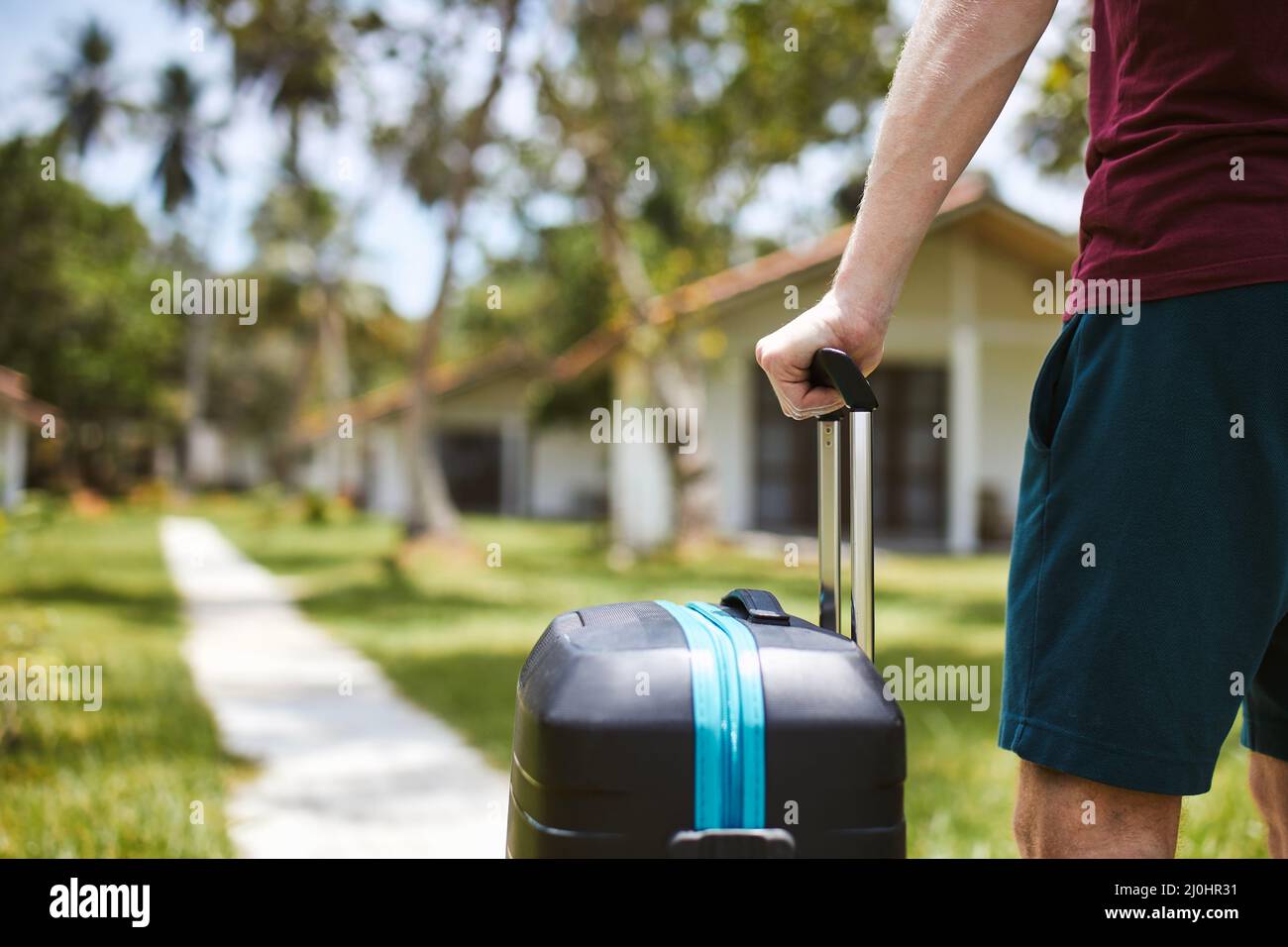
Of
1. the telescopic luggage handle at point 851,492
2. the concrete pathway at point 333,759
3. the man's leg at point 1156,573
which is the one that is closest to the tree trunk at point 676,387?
the concrete pathway at point 333,759

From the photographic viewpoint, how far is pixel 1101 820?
1220mm

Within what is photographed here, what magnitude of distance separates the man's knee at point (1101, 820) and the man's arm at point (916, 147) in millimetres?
564

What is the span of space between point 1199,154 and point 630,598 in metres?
8.28

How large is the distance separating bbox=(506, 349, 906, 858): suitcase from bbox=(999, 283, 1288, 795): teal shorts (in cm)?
21

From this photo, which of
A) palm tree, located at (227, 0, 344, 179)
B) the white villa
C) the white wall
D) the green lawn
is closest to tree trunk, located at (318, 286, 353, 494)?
the white wall

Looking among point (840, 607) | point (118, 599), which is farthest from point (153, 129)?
point (840, 607)

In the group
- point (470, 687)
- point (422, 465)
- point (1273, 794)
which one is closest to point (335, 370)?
point (422, 465)

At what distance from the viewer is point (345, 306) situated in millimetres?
37281

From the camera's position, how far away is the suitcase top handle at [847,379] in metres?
1.32

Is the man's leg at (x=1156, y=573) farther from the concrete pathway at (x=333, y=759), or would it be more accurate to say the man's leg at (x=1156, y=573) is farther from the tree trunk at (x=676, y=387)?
the tree trunk at (x=676, y=387)

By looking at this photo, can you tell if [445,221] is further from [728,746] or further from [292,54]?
[728,746]

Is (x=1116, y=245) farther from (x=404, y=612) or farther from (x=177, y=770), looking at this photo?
(x=404, y=612)

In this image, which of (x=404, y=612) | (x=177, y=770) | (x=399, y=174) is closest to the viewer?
(x=177, y=770)

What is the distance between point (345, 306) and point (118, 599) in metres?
28.7
